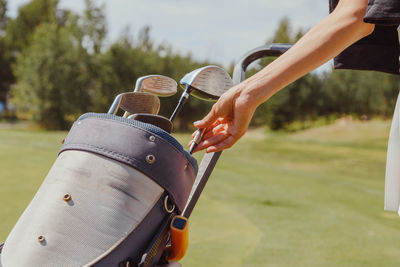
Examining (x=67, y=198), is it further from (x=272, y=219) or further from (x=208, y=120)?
(x=272, y=219)

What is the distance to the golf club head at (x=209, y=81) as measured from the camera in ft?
4.47

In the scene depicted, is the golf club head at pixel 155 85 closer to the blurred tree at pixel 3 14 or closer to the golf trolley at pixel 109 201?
the golf trolley at pixel 109 201

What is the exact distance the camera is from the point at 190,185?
1.24m

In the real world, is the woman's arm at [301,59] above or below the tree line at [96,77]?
above

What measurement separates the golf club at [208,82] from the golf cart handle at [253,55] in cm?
8

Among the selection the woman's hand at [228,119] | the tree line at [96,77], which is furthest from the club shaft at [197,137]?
the tree line at [96,77]

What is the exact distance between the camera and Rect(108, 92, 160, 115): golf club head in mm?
1350

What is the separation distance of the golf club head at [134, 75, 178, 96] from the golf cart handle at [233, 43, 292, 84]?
0.70ft

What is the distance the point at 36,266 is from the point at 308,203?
3031 mm

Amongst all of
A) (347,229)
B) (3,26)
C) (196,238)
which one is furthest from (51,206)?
(3,26)

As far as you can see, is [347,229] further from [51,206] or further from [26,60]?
[26,60]

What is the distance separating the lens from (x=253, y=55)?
1.55 meters

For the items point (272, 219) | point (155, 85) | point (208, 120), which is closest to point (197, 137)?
point (208, 120)

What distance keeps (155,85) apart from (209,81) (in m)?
0.20
